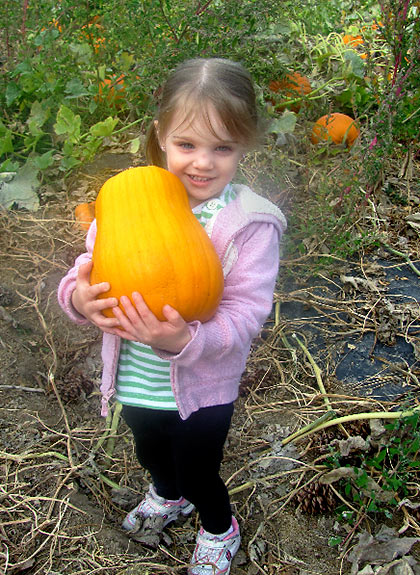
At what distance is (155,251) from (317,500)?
45.7 inches

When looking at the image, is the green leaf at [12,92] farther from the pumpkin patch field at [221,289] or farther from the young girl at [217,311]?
the young girl at [217,311]

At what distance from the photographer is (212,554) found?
1.87m

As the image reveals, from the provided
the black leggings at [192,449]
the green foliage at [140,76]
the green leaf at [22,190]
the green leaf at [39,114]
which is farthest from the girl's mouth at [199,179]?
the green leaf at [39,114]

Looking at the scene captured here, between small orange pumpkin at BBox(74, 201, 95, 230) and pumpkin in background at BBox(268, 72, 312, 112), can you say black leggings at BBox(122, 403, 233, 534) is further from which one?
pumpkin in background at BBox(268, 72, 312, 112)

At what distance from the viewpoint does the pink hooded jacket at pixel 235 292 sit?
1.49 m

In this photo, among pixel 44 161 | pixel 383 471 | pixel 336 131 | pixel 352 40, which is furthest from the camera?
pixel 352 40

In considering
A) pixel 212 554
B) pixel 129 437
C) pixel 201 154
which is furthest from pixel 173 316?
pixel 129 437

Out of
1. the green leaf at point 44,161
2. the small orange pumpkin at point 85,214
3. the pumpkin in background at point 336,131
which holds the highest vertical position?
the green leaf at point 44,161

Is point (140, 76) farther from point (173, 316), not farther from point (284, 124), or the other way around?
point (173, 316)

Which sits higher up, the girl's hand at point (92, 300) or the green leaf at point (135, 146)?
the girl's hand at point (92, 300)

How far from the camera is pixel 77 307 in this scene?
60.1 inches

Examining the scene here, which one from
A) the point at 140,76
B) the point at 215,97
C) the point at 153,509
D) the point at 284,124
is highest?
the point at 215,97

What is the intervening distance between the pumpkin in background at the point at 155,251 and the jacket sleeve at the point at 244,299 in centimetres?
6

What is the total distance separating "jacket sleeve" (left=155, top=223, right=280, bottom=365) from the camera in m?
1.42
